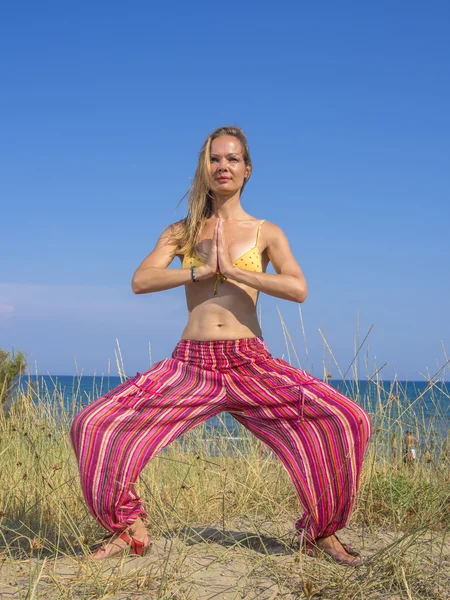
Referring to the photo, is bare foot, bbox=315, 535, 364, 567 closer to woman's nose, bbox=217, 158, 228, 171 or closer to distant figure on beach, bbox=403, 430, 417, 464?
distant figure on beach, bbox=403, 430, 417, 464

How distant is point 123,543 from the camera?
3.12 m

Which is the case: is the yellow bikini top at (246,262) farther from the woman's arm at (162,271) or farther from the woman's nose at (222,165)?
the woman's nose at (222,165)

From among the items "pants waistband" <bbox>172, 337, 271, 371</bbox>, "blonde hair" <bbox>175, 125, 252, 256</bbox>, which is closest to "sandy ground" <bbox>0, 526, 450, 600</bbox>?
"pants waistband" <bbox>172, 337, 271, 371</bbox>

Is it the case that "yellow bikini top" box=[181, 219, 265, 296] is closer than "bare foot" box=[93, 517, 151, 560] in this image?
No

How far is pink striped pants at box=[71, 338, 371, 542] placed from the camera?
3037 millimetres

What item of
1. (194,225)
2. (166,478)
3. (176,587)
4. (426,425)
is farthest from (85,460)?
(426,425)

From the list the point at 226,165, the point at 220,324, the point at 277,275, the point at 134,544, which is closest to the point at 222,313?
the point at 220,324

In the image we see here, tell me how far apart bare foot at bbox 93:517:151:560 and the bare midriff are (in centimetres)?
96

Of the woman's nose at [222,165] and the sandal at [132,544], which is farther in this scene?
the woman's nose at [222,165]

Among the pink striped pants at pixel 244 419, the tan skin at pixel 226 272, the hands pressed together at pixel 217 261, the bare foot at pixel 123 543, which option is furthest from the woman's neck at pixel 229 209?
the bare foot at pixel 123 543

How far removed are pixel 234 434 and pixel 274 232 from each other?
9.29 ft

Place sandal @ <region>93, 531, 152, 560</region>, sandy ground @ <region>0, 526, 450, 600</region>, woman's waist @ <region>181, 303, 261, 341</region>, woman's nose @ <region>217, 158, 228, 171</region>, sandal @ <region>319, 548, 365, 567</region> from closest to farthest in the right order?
sandy ground @ <region>0, 526, 450, 600</region> → sandal @ <region>319, 548, 365, 567</region> → sandal @ <region>93, 531, 152, 560</region> → woman's waist @ <region>181, 303, 261, 341</region> → woman's nose @ <region>217, 158, 228, 171</region>

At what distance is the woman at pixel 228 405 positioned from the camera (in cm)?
304

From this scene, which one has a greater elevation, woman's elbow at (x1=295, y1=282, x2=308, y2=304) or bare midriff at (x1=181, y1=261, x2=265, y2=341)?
woman's elbow at (x1=295, y1=282, x2=308, y2=304)
